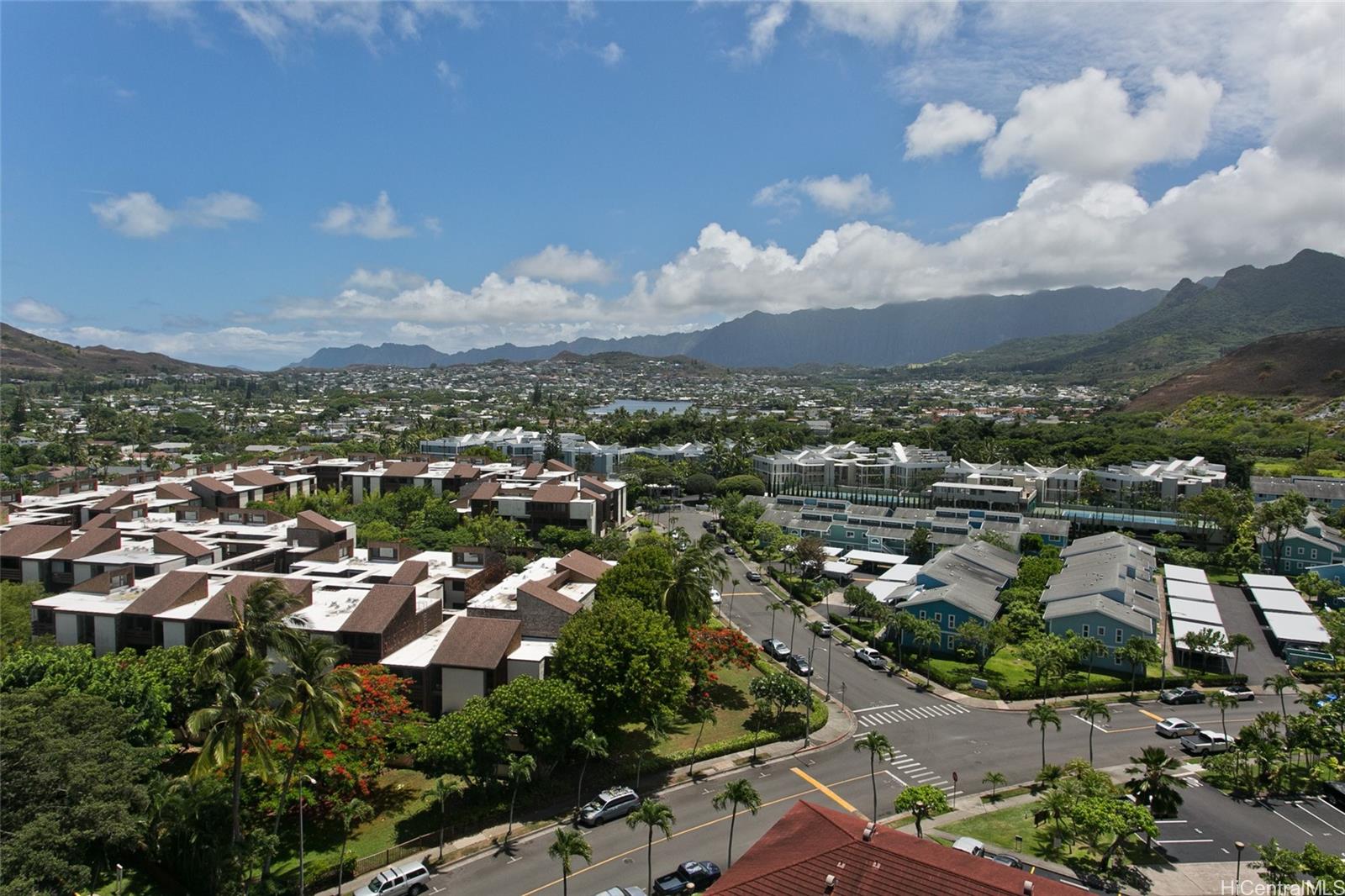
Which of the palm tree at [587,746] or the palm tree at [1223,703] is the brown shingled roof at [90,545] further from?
the palm tree at [1223,703]

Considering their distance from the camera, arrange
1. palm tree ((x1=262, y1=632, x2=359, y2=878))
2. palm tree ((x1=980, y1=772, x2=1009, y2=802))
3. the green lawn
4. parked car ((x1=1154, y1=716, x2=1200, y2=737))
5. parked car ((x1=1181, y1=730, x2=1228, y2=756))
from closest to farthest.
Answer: palm tree ((x1=262, y1=632, x2=359, y2=878)), the green lawn, palm tree ((x1=980, y1=772, x2=1009, y2=802)), parked car ((x1=1181, y1=730, x2=1228, y2=756)), parked car ((x1=1154, y1=716, x2=1200, y2=737))

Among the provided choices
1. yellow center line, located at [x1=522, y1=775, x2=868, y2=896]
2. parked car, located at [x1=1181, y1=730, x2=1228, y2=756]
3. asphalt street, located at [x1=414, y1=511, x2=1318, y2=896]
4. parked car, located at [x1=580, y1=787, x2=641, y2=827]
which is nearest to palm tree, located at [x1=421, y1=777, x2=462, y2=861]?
asphalt street, located at [x1=414, y1=511, x2=1318, y2=896]

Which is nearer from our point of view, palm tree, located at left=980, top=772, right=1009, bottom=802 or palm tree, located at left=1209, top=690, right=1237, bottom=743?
palm tree, located at left=980, top=772, right=1009, bottom=802

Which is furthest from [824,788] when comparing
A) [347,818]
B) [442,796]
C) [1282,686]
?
[1282,686]

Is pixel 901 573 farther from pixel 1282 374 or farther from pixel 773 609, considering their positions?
pixel 1282 374

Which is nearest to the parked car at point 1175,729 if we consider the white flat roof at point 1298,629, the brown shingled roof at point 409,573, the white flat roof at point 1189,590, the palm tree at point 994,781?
the palm tree at point 994,781

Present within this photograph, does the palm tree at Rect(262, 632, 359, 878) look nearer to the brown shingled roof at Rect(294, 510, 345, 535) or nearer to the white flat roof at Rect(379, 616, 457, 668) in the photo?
the white flat roof at Rect(379, 616, 457, 668)
